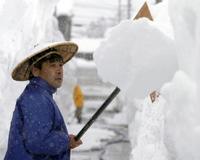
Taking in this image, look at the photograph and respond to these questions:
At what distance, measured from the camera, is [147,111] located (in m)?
5.22

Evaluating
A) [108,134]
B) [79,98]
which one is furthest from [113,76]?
[79,98]

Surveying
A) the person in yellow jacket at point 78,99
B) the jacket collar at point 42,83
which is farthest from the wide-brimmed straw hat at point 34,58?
the person in yellow jacket at point 78,99

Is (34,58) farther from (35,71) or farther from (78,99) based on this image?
(78,99)

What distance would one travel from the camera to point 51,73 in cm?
348

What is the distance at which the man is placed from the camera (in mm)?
3285

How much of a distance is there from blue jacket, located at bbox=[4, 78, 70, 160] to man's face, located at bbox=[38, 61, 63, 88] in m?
0.03

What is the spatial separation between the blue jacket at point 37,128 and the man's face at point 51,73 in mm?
33

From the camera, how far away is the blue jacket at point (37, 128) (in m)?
3.28

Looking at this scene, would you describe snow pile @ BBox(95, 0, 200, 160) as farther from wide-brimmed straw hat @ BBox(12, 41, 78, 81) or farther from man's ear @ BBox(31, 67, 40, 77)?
man's ear @ BBox(31, 67, 40, 77)

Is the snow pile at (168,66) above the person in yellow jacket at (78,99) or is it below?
above

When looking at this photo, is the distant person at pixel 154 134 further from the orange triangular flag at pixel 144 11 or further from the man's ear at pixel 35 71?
the man's ear at pixel 35 71

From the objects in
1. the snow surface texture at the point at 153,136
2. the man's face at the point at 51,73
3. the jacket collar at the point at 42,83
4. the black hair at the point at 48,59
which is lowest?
the snow surface texture at the point at 153,136

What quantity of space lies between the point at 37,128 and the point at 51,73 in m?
0.41

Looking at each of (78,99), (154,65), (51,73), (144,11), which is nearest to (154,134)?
(144,11)
